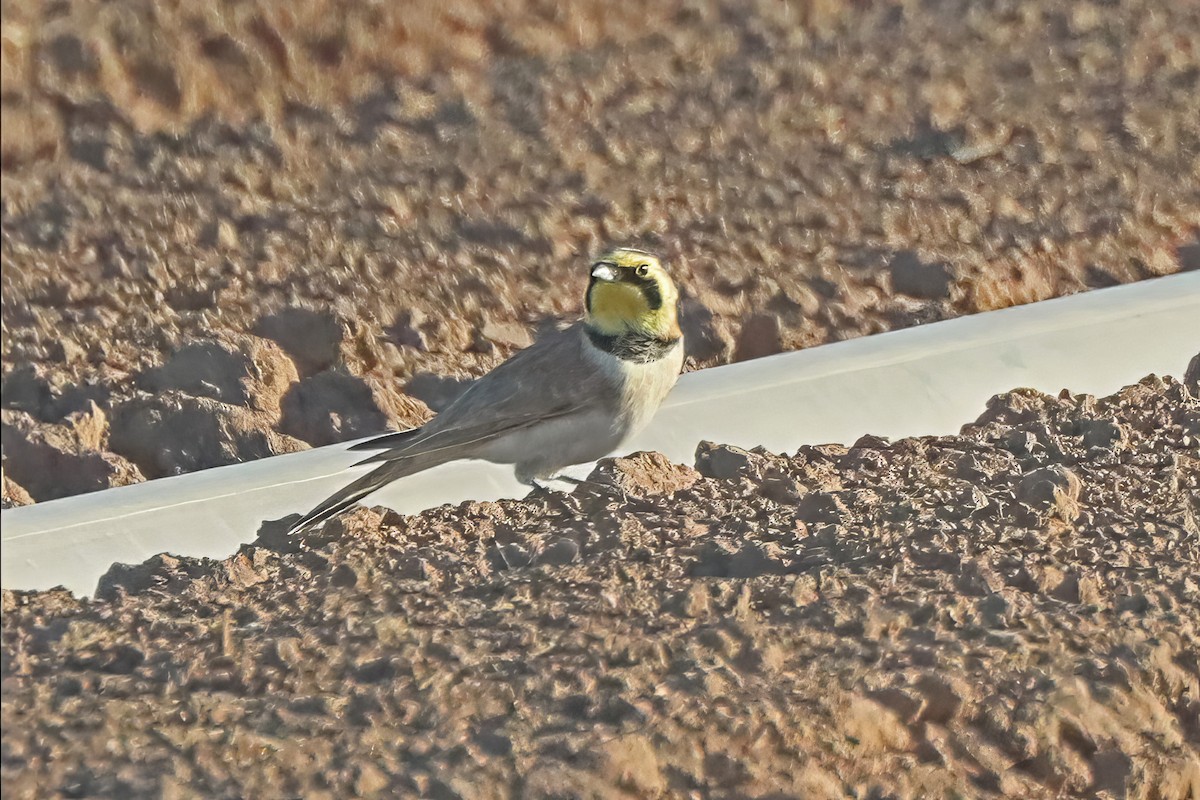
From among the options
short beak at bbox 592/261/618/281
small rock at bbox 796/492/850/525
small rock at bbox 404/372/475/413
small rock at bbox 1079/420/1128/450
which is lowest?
small rock at bbox 1079/420/1128/450

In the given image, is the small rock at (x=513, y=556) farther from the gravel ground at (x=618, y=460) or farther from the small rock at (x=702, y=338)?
the small rock at (x=702, y=338)

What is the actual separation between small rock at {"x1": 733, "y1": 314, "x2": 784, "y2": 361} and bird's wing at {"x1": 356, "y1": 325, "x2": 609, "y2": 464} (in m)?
1.80

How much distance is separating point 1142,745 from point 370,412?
10.8 ft

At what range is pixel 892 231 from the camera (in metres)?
8.48

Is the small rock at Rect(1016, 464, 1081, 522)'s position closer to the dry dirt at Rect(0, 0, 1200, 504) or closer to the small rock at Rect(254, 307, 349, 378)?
the dry dirt at Rect(0, 0, 1200, 504)

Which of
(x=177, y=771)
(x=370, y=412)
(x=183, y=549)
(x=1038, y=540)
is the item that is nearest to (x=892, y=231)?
(x=370, y=412)

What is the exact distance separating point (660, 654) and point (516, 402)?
1.39 meters

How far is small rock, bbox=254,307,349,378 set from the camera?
23.4 ft

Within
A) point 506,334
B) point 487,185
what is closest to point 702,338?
point 506,334

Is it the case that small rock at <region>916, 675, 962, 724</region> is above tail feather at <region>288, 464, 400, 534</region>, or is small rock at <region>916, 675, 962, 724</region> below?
below

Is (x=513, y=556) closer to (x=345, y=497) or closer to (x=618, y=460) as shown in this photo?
(x=345, y=497)

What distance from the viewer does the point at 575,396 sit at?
5.58m

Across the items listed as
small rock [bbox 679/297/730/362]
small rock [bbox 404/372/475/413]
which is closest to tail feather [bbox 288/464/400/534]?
small rock [bbox 404/372/475/413]

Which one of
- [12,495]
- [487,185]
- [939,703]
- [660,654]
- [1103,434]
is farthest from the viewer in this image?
[487,185]
